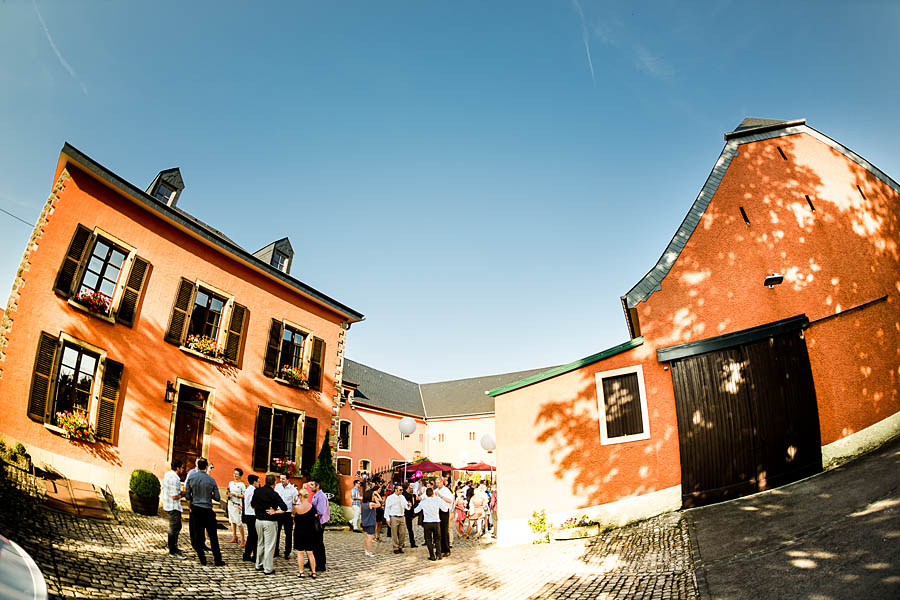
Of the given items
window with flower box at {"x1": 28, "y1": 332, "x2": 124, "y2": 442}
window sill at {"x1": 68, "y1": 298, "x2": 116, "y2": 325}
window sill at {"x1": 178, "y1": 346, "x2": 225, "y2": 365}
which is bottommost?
window with flower box at {"x1": 28, "y1": 332, "x2": 124, "y2": 442}

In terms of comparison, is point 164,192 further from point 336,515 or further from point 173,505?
point 336,515

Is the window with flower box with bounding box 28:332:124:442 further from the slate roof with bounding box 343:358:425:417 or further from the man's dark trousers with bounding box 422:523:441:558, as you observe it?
the slate roof with bounding box 343:358:425:417

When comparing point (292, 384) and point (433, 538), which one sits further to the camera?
point (292, 384)

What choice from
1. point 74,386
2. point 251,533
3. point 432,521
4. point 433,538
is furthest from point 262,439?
point 433,538

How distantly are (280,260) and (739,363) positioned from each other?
17.4 metres

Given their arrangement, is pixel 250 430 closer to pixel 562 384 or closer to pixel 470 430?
pixel 562 384

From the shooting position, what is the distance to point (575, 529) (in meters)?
10.5

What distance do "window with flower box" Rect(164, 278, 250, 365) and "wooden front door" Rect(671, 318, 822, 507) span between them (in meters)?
13.1

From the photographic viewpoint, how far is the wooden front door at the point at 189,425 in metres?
13.3

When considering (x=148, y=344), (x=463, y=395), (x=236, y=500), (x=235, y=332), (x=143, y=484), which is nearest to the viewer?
(x=236, y=500)

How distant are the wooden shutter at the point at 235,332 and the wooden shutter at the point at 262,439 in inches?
79.0

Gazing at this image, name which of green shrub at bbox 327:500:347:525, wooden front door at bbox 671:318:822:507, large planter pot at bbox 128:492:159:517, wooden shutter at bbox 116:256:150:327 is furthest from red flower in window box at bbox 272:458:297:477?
wooden front door at bbox 671:318:822:507

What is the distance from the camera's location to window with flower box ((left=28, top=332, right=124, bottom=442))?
9.78 meters

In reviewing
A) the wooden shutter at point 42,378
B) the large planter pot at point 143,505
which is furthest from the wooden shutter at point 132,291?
the large planter pot at point 143,505
